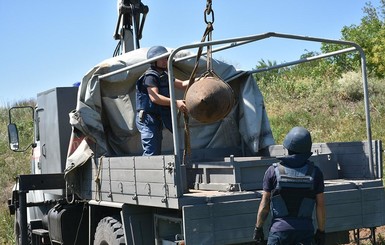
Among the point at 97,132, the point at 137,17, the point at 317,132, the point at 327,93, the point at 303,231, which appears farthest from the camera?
the point at 327,93

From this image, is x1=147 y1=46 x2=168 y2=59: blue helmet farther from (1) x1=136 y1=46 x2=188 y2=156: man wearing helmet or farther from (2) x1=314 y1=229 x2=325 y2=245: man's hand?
(2) x1=314 y1=229 x2=325 y2=245: man's hand

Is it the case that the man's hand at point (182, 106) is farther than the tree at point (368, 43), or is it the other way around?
the tree at point (368, 43)

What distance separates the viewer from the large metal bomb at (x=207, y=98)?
23.1 ft

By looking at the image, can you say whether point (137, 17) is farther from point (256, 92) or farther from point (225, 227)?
point (225, 227)

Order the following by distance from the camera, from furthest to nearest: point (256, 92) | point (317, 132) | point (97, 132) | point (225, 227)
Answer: point (317, 132), point (256, 92), point (97, 132), point (225, 227)

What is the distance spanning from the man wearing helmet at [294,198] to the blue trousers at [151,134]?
2.28m

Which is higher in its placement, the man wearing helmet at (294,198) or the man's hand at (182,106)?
the man's hand at (182,106)

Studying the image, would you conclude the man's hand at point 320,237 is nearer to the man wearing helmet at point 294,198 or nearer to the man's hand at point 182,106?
the man wearing helmet at point 294,198

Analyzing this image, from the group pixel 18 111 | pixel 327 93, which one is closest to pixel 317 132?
pixel 327 93

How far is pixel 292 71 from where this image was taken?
1134 inches

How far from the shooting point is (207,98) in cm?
702

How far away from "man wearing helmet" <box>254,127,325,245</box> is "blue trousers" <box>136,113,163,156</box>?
228cm

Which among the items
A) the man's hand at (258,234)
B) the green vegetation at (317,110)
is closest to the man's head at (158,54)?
the man's hand at (258,234)

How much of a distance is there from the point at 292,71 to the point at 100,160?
21926mm
